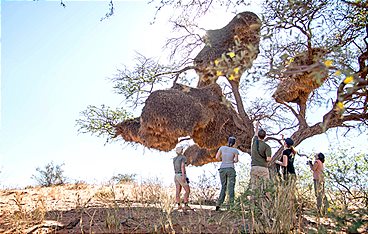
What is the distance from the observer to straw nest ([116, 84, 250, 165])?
1270cm

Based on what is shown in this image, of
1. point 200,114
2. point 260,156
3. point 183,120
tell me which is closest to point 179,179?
point 260,156

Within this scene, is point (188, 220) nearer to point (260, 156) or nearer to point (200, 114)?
point (260, 156)

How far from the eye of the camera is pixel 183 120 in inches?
502

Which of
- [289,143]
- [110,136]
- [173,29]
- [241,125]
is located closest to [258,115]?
[241,125]

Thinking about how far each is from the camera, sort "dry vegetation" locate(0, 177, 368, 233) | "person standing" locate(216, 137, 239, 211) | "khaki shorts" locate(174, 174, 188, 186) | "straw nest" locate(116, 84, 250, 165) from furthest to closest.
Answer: "straw nest" locate(116, 84, 250, 165) < "khaki shorts" locate(174, 174, 188, 186) < "person standing" locate(216, 137, 239, 211) < "dry vegetation" locate(0, 177, 368, 233)

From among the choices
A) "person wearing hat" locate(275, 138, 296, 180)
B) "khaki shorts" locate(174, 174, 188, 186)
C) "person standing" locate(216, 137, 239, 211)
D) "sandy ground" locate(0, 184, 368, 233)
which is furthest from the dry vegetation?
"person wearing hat" locate(275, 138, 296, 180)

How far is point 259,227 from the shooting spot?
571cm

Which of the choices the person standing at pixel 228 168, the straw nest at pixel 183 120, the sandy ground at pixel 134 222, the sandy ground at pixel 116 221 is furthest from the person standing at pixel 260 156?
the straw nest at pixel 183 120

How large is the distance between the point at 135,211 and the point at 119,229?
1374 millimetres

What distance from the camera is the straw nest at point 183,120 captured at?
12.7 m

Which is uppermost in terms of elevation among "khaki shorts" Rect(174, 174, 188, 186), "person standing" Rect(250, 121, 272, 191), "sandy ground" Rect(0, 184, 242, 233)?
"person standing" Rect(250, 121, 272, 191)

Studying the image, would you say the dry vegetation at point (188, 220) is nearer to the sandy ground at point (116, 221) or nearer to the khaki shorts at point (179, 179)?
the sandy ground at point (116, 221)

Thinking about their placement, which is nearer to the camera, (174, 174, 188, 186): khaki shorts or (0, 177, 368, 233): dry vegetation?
(0, 177, 368, 233): dry vegetation

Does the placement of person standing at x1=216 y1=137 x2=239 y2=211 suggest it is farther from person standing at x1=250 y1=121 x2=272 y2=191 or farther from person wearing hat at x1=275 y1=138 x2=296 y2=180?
person wearing hat at x1=275 y1=138 x2=296 y2=180
